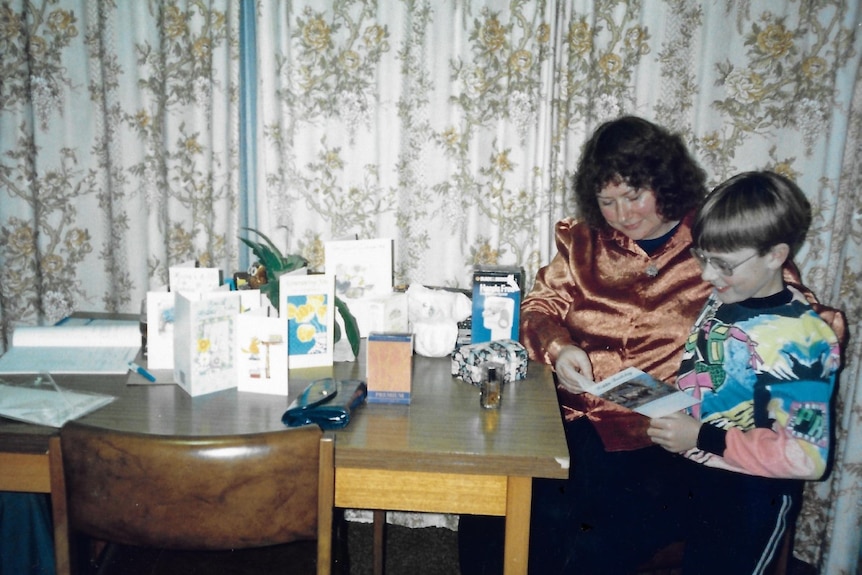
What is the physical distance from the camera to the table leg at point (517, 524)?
3.83ft

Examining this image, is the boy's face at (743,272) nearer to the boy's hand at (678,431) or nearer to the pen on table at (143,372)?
the boy's hand at (678,431)

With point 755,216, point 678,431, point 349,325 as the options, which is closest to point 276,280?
point 349,325

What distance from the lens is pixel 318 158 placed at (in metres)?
2.10

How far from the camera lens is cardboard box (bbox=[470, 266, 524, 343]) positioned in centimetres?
166

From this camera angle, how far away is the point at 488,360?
4.89ft

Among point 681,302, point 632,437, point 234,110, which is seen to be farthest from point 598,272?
point 234,110

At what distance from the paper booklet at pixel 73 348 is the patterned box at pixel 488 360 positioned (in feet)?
2.53

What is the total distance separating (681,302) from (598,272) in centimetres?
22

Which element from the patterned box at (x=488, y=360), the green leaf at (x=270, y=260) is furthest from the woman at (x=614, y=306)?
the green leaf at (x=270, y=260)

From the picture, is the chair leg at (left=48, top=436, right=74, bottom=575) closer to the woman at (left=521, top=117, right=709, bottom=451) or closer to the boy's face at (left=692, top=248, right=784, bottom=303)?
the woman at (left=521, top=117, right=709, bottom=451)

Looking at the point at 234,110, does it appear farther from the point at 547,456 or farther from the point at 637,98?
the point at 547,456

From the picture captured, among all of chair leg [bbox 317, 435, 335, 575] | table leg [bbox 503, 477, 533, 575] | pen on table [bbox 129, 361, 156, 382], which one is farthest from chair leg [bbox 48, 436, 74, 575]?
table leg [bbox 503, 477, 533, 575]

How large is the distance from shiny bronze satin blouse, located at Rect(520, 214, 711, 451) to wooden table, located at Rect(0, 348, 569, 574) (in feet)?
1.23

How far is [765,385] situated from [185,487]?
3.61ft
